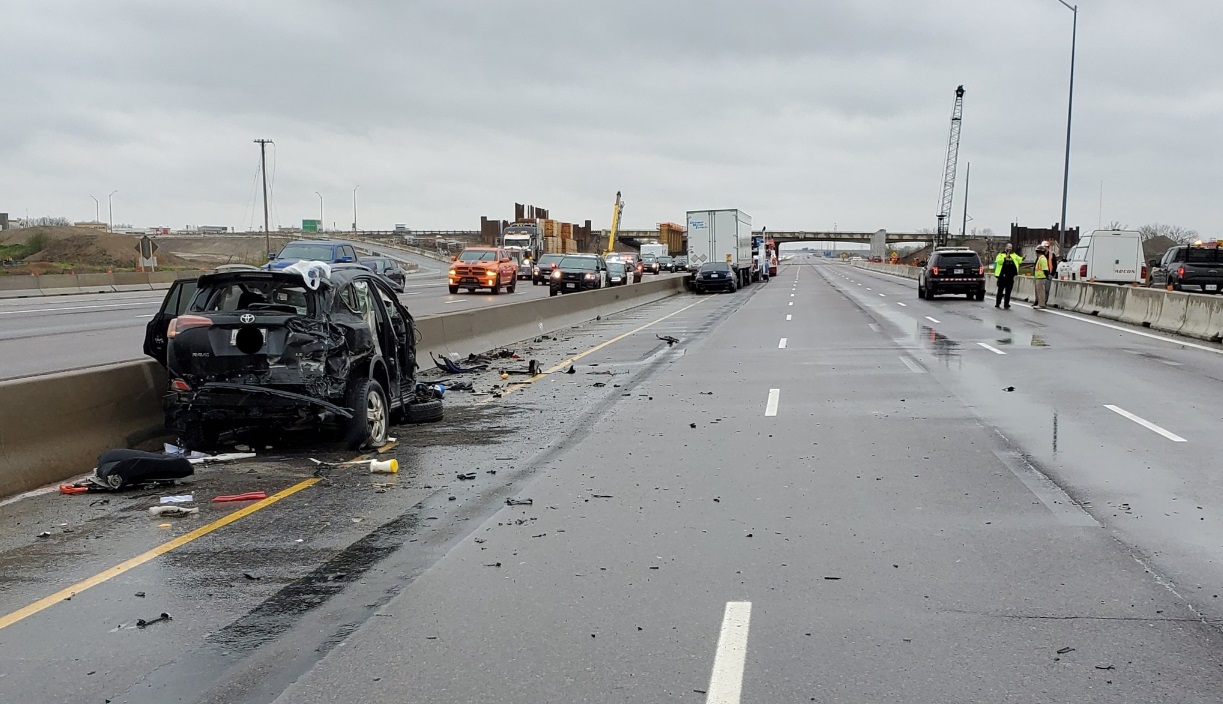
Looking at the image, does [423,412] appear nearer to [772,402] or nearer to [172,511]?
[172,511]

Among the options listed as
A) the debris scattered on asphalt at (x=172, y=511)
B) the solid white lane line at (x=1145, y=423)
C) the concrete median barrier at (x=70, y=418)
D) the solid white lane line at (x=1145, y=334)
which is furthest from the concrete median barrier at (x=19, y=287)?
the solid white lane line at (x=1145, y=423)

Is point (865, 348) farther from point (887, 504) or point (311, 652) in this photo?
point (311, 652)

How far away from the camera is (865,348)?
65.2 ft

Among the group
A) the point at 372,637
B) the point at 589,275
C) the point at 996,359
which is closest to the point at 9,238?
the point at 589,275

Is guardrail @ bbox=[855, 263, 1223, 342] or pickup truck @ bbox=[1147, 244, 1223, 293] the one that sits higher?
pickup truck @ bbox=[1147, 244, 1223, 293]

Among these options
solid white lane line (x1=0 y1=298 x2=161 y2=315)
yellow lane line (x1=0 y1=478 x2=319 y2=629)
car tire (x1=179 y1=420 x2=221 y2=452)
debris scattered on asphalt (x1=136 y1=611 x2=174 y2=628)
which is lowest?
solid white lane line (x1=0 y1=298 x2=161 y2=315)

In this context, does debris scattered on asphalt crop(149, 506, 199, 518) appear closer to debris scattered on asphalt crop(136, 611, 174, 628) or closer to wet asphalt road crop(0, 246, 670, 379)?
debris scattered on asphalt crop(136, 611, 174, 628)

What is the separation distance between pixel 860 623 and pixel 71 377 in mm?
7115

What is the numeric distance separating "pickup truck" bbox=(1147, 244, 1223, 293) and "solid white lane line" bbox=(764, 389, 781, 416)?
23012 millimetres

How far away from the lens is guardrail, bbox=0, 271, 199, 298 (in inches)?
1538

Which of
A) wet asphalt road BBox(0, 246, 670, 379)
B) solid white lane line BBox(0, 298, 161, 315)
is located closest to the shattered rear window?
wet asphalt road BBox(0, 246, 670, 379)

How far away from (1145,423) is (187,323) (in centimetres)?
969

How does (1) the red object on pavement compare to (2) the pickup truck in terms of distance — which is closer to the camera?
(1) the red object on pavement

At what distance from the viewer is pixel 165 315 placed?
10328 millimetres
